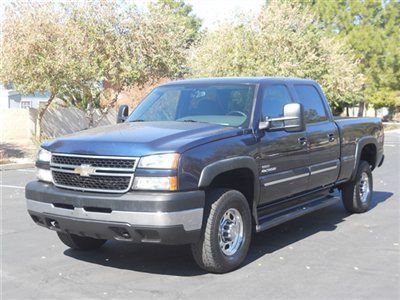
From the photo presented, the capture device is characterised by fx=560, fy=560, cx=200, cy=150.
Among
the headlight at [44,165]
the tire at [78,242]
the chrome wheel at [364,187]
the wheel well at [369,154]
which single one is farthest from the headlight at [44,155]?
the wheel well at [369,154]

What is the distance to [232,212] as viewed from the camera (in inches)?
222

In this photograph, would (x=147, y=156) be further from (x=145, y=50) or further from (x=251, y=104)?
(x=145, y=50)

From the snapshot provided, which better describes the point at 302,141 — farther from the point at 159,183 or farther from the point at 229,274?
the point at 159,183

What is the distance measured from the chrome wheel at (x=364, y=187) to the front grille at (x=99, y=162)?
4.80 metres

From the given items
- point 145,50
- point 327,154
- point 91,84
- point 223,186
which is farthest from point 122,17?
point 223,186

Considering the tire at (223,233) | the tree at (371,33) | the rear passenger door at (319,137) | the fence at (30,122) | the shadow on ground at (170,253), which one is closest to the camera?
the tire at (223,233)

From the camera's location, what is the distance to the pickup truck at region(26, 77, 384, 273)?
16.3 ft

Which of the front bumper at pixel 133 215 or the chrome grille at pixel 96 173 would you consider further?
the chrome grille at pixel 96 173

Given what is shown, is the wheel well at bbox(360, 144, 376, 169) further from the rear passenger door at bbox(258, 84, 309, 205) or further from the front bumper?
the front bumper

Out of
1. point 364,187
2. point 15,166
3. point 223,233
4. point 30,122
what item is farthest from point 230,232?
point 30,122

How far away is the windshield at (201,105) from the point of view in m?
6.16

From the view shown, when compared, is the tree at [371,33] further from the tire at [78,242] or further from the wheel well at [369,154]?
the tire at [78,242]

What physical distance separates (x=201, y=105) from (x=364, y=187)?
3.66 metres

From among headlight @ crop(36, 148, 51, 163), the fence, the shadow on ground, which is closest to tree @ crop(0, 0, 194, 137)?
the fence
